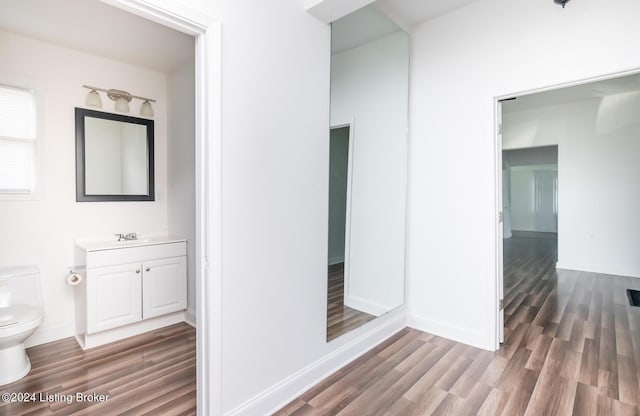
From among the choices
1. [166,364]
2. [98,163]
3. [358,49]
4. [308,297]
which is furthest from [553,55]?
[98,163]

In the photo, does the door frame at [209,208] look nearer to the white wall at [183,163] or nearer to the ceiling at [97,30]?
the ceiling at [97,30]

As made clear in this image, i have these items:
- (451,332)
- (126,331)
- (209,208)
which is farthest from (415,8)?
(126,331)

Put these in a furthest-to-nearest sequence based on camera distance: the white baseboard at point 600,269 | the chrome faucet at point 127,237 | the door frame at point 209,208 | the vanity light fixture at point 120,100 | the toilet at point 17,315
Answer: the white baseboard at point 600,269
the chrome faucet at point 127,237
the vanity light fixture at point 120,100
the toilet at point 17,315
the door frame at point 209,208

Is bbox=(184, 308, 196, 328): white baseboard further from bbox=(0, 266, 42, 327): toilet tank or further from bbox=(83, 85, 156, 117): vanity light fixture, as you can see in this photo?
bbox=(83, 85, 156, 117): vanity light fixture

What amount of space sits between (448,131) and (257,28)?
6.01 feet

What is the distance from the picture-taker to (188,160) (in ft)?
10.4

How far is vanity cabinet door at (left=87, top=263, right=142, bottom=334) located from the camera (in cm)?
259

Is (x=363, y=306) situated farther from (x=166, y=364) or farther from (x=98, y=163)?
(x=98, y=163)

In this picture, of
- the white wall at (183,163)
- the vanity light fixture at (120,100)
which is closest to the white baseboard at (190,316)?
the white wall at (183,163)

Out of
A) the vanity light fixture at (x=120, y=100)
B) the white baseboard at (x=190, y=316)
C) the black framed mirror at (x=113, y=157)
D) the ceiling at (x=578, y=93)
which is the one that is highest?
the ceiling at (x=578, y=93)

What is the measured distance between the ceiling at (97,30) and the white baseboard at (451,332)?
3191 mm

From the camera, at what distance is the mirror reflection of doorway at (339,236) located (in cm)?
230

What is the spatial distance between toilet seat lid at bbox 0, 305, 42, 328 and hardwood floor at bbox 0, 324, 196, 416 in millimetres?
415

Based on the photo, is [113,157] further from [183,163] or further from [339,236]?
[339,236]
